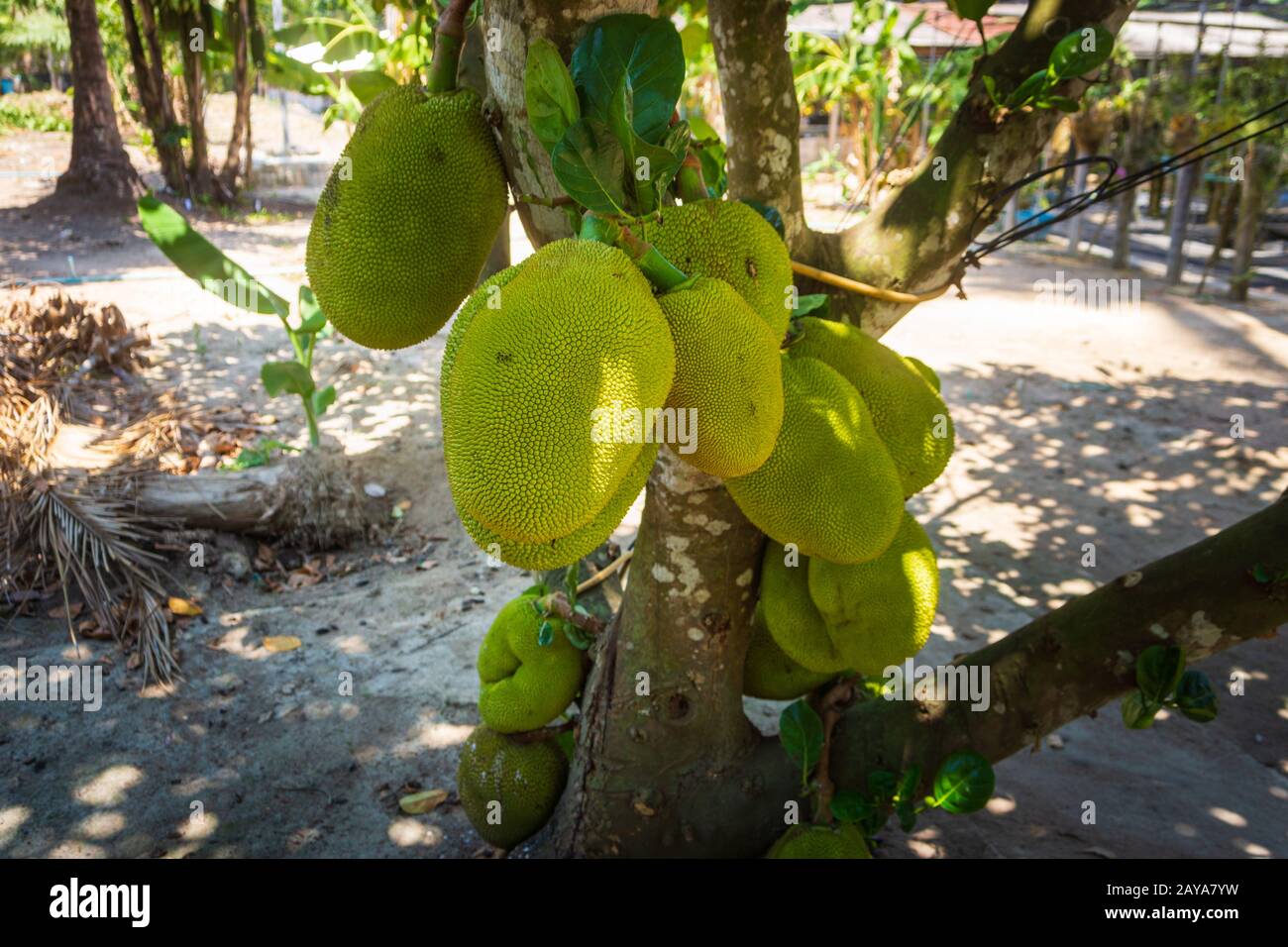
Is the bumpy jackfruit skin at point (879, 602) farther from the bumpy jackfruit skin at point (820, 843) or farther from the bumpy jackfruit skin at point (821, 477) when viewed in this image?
the bumpy jackfruit skin at point (820, 843)

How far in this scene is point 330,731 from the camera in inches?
94.6

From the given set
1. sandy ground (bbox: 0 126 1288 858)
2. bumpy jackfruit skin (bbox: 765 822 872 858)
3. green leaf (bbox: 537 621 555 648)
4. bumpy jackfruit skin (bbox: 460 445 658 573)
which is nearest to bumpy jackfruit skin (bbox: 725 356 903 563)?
bumpy jackfruit skin (bbox: 460 445 658 573)

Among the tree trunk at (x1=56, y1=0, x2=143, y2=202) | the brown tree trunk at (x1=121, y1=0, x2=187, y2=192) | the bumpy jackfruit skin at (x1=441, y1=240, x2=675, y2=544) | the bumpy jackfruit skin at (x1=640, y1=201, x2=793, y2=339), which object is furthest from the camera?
the brown tree trunk at (x1=121, y1=0, x2=187, y2=192)

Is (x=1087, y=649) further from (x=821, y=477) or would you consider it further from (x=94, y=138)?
(x=94, y=138)

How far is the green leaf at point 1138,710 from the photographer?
4.58 ft

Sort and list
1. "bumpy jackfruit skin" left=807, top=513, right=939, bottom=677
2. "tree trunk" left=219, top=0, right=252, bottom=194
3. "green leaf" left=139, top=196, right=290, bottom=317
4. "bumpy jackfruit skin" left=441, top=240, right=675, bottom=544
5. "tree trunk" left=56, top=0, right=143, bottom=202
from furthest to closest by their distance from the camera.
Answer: "tree trunk" left=219, top=0, right=252, bottom=194, "tree trunk" left=56, top=0, right=143, bottom=202, "green leaf" left=139, top=196, right=290, bottom=317, "bumpy jackfruit skin" left=807, top=513, right=939, bottom=677, "bumpy jackfruit skin" left=441, top=240, right=675, bottom=544

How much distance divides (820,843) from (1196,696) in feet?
1.97

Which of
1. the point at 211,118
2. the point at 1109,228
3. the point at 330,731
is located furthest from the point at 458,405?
the point at 211,118

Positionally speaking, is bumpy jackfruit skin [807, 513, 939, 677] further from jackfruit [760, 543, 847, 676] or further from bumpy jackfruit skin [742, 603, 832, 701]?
bumpy jackfruit skin [742, 603, 832, 701]

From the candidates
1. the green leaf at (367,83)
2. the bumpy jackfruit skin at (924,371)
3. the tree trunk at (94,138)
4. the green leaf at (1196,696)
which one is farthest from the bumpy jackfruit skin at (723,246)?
the tree trunk at (94,138)

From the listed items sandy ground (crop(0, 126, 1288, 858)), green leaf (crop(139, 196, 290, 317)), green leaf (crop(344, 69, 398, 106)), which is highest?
green leaf (crop(344, 69, 398, 106))

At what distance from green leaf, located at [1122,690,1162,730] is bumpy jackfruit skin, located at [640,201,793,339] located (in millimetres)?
917

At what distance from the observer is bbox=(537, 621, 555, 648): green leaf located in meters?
1.79
